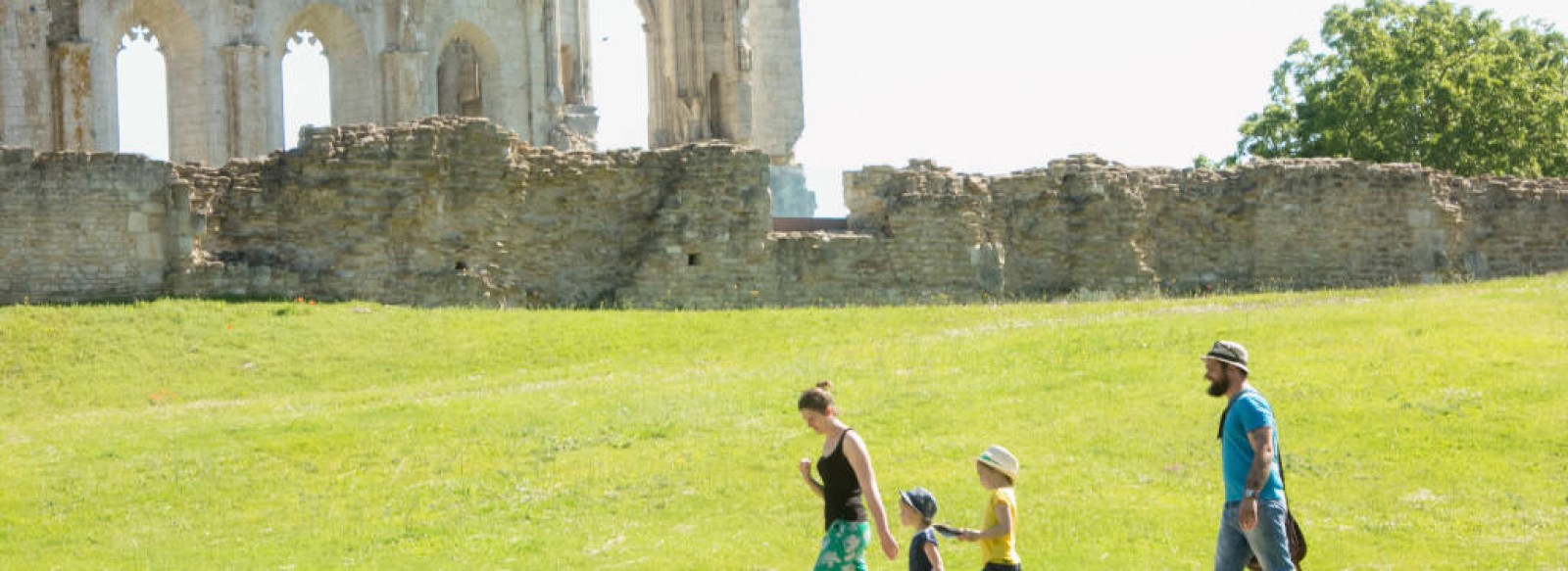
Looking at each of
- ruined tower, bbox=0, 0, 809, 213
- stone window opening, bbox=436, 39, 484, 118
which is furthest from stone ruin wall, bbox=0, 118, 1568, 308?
stone window opening, bbox=436, 39, 484, 118

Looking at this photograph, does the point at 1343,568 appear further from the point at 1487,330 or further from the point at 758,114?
the point at 758,114

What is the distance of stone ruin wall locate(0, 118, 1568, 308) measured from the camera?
26.9 m

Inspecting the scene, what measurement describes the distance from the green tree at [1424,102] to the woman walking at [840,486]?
37094 mm

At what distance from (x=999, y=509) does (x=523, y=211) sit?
19.5 m

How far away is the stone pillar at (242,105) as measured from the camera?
3969cm

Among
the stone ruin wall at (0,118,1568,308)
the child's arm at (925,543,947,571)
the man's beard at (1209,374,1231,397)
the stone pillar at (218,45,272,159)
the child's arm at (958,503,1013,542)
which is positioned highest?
the stone pillar at (218,45,272,159)

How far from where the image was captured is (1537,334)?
849 inches

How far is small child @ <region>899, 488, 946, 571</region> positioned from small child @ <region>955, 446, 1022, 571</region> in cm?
20

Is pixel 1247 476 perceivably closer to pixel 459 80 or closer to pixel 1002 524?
pixel 1002 524

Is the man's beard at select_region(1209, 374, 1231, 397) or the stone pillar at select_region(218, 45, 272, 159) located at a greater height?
the stone pillar at select_region(218, 45, 272, 159)

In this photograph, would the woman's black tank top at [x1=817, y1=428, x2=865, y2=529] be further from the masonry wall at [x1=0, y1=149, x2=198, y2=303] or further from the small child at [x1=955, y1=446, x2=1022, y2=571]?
the masonry wall at [x1=0, y1=149, x2=198, y2=303]

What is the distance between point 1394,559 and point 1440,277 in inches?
839

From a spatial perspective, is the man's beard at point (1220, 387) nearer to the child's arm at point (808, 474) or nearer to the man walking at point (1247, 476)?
the man walking at point (1247, 476)

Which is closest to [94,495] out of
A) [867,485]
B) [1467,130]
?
[867,485]
